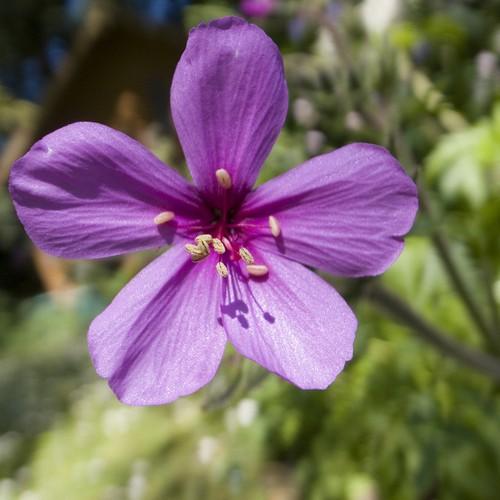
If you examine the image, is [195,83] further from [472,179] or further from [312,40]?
[312,40]

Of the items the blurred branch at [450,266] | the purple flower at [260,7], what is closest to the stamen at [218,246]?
the blurred branch at [450,266]

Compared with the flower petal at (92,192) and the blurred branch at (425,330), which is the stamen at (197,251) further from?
the blurred branch at (425,330)

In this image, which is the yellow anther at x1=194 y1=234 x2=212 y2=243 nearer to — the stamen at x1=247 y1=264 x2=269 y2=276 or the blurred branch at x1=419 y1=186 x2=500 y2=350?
the stamen at x1=247 y1=264 x2=269 y2=276

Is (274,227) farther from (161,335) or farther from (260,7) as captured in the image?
(260,7)

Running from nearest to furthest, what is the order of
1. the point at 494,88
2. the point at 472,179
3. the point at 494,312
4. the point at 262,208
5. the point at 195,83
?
the point at 195,83, the point at 262,208, the point at 494,312, the point at 472,179, the point at 494,88

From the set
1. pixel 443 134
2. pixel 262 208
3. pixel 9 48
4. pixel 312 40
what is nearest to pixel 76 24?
pixel 9 48

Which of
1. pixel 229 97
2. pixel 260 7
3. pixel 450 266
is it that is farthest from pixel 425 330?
pixel 260 7
